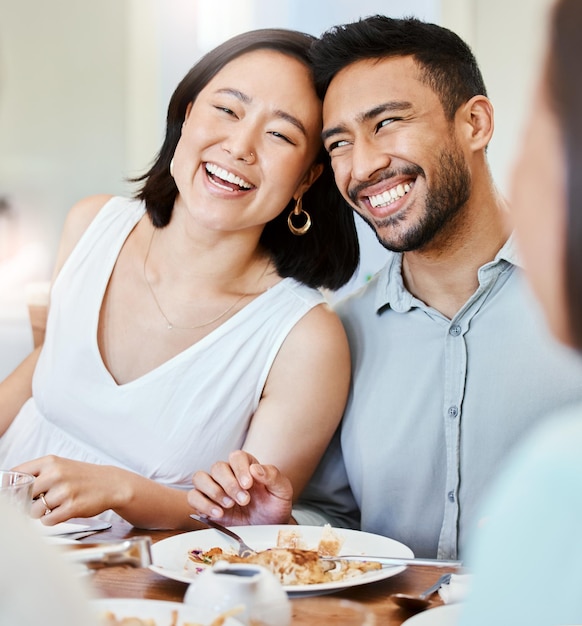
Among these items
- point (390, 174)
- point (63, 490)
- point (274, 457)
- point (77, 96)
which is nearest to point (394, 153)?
point (390, 174)

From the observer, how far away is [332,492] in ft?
5.18

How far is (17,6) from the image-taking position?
9.71ft

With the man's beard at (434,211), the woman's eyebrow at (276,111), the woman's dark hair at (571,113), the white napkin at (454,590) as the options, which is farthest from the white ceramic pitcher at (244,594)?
the woman's eyebrow at (276,111)

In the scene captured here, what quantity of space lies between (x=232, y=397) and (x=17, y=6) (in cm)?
199

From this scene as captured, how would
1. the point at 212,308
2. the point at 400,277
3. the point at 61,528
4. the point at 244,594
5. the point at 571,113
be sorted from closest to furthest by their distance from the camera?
the point at 571,113
the point at 244,594
the point at 61,528
the point at 400,277
the point at 212,308

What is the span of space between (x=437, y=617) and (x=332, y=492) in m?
0.83

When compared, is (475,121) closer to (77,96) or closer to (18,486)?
(18,486)

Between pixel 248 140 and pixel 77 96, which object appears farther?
pixel 77 96

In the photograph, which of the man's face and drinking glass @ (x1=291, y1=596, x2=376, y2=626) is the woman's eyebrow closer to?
the man's face

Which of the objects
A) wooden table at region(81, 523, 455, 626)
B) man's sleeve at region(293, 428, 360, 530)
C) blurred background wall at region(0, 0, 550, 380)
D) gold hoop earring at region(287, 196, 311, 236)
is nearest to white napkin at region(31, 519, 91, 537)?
wooden table at region(81, 523, 455, 626)

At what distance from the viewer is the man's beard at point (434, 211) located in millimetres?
1463

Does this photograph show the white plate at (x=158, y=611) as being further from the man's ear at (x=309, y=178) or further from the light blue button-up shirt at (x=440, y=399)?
the man's ear at (x=309, y=178)

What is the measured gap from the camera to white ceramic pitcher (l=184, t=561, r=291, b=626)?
2.01 ft

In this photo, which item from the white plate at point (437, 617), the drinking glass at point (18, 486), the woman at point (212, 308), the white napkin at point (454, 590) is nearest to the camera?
the white plate at point (437, 617)
